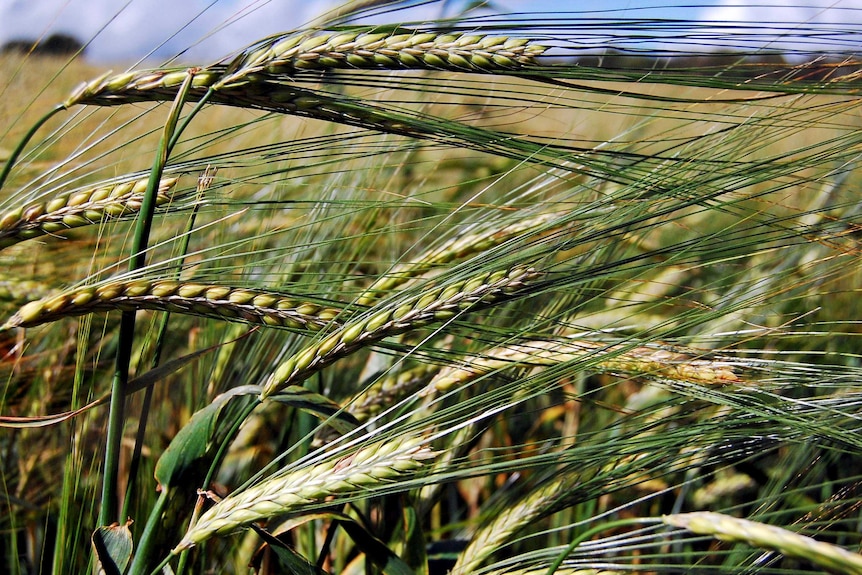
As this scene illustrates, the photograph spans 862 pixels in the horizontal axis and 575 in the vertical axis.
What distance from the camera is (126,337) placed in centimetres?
64

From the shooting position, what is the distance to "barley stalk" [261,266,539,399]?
1.86 feet

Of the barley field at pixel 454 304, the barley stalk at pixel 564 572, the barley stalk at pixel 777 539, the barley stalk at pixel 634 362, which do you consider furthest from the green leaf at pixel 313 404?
the barley stalk at pixel 777 539

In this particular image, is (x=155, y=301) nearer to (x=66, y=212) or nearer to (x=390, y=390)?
(x=66, y=212)

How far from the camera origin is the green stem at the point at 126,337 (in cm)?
59

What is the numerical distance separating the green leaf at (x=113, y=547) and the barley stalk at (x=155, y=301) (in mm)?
190

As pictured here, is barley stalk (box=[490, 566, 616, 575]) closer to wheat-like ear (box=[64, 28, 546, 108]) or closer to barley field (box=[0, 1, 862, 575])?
barley field (box=[0, 1, 862, 575])

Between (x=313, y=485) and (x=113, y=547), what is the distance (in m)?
0.21

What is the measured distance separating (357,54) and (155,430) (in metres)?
0.73

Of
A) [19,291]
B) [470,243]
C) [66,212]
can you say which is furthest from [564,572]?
[19,291]

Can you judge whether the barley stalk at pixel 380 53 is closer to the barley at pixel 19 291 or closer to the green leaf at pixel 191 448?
the green leaf at pixel 191 448

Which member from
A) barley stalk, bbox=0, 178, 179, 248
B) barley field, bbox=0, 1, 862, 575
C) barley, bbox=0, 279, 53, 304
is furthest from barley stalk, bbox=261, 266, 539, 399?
barley, bbox=0, 279, 53, 304

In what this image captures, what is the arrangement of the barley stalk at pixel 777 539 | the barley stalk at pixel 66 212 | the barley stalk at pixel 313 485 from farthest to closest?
the barley stalk at pixel 66 212 < the barley stalk at pixel 313 485 < the barley stalk at pixel 777 539

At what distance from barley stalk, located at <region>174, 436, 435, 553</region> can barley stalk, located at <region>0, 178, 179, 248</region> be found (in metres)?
0.29

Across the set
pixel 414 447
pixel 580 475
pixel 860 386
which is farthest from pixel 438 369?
pixel 860 386
